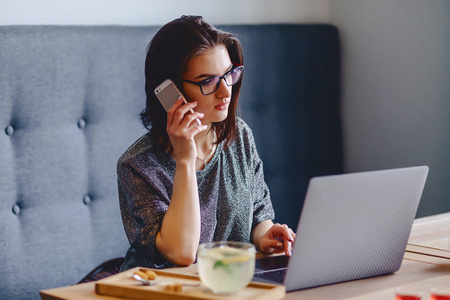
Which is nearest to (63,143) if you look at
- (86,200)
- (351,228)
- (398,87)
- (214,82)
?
(86,200)

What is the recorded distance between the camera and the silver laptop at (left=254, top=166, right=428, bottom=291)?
1.07 m

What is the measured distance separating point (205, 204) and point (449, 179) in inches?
45.2

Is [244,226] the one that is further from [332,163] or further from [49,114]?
[332,163]

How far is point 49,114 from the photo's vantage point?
72.7 inches

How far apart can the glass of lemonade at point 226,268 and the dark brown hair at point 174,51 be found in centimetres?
59

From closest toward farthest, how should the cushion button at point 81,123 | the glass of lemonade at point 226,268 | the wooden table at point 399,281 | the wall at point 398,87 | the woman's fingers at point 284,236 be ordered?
the glass of lemonade at point 226,268 → the wooden table at point 399,281 → the woman's fingers at point 284,236 → the cushion button at point 81,123 → the wall at point 398,87

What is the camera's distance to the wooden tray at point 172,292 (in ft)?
3.28

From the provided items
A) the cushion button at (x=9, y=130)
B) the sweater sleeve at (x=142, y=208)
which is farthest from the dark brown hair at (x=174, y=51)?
the cushion button at (x=9, y=130)

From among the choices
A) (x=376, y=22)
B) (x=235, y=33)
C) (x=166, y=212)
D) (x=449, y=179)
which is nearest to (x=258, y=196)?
(x=166, y=212)

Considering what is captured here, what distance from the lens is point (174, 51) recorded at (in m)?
1.54

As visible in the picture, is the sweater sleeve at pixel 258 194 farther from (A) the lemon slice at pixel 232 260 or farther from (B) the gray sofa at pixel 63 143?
(A) the lemon slice at pixel 232 260

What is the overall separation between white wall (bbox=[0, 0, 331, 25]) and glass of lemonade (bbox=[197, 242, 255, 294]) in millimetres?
1177

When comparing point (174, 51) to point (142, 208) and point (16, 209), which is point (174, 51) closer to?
point (142, 208)

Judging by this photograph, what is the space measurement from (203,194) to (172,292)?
1.98 ft
